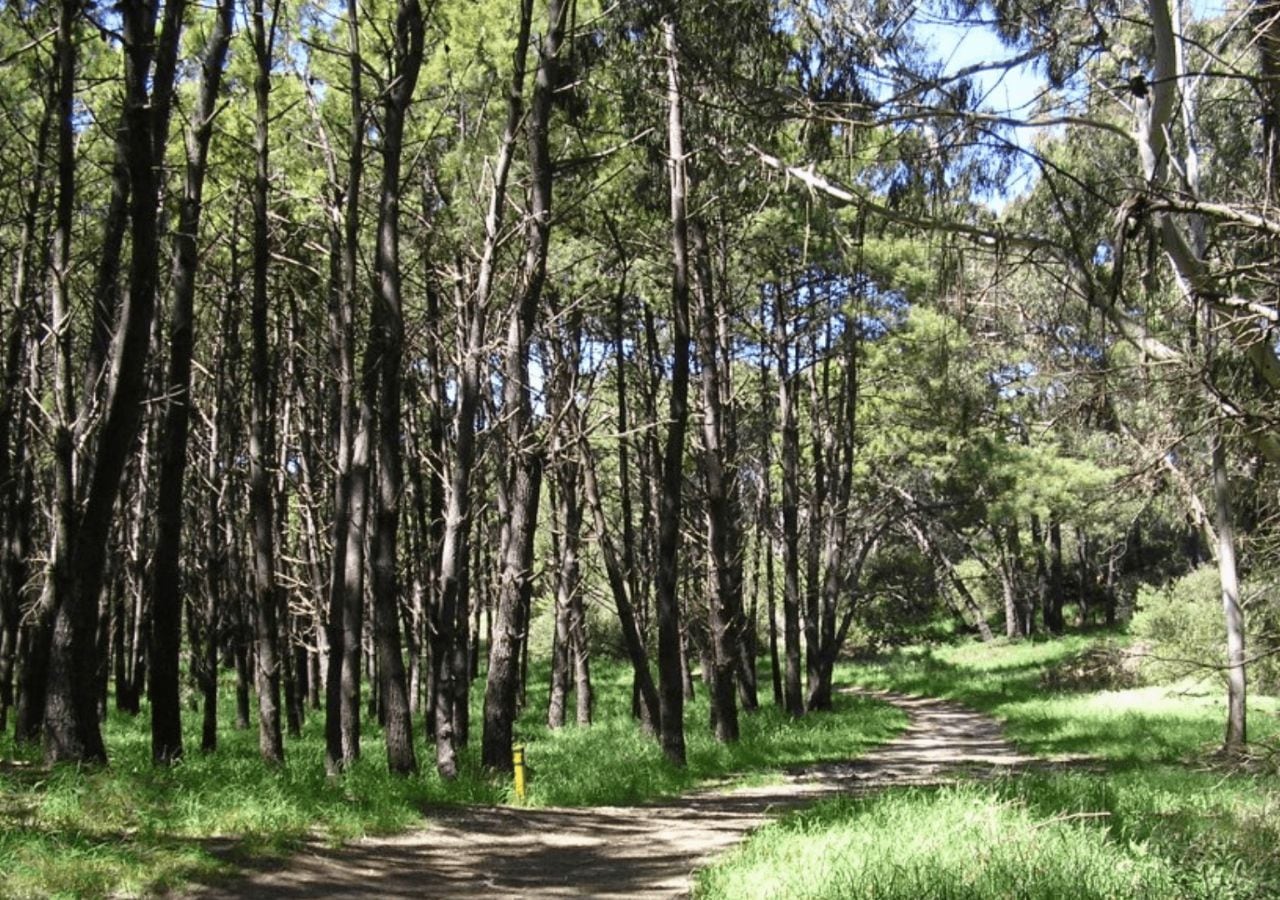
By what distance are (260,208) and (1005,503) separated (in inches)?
812

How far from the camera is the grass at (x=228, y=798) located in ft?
20.2

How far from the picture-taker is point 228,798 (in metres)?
8.16

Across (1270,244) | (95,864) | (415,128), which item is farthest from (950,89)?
(415,128)

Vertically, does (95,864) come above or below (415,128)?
below

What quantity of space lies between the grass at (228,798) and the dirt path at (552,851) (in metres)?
0.34

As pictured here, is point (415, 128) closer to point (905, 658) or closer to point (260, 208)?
point (260, 208)

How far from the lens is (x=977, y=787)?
28.0ft

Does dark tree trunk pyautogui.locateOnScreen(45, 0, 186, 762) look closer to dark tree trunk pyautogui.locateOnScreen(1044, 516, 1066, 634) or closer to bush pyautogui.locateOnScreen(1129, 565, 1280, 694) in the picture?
bush pyautogui.locateOnScreen(1129, 565, 1280, 694)

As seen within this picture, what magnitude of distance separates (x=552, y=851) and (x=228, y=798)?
98.3 inches

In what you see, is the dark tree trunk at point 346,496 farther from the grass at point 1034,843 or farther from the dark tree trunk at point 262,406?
the grass at point 1034,843

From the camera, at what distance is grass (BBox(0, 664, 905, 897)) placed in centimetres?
616

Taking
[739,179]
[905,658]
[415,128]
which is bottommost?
[905,658]

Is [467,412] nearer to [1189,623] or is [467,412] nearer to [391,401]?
[391,401]

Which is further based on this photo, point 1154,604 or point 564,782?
point 1154,604
